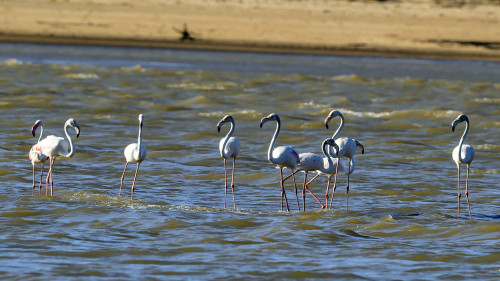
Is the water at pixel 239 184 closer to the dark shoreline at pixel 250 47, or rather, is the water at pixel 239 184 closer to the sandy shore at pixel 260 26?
the dark shoreline at pixel 250 47

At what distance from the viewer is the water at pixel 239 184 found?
10.8 metres

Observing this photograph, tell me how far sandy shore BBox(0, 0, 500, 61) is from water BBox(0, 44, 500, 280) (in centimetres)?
906

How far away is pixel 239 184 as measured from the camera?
16.3 meters

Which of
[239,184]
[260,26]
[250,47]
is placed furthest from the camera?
[260,26]

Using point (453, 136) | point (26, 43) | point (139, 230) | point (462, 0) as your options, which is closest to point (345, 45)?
point (462, 0)

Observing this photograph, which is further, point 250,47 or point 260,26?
point 260,26

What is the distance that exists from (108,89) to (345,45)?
1647cm

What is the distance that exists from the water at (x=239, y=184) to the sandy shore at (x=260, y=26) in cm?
906

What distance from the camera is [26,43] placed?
43.3 meters

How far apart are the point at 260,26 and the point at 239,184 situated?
28.0 metres

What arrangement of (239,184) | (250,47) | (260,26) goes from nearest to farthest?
(239,184) < (250,47) < (260,26)

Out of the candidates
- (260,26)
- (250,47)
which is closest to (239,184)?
(250,47)

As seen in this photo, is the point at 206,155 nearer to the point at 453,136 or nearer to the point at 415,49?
the point at 453,136

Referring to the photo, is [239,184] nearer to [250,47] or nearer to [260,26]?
[250,47]
